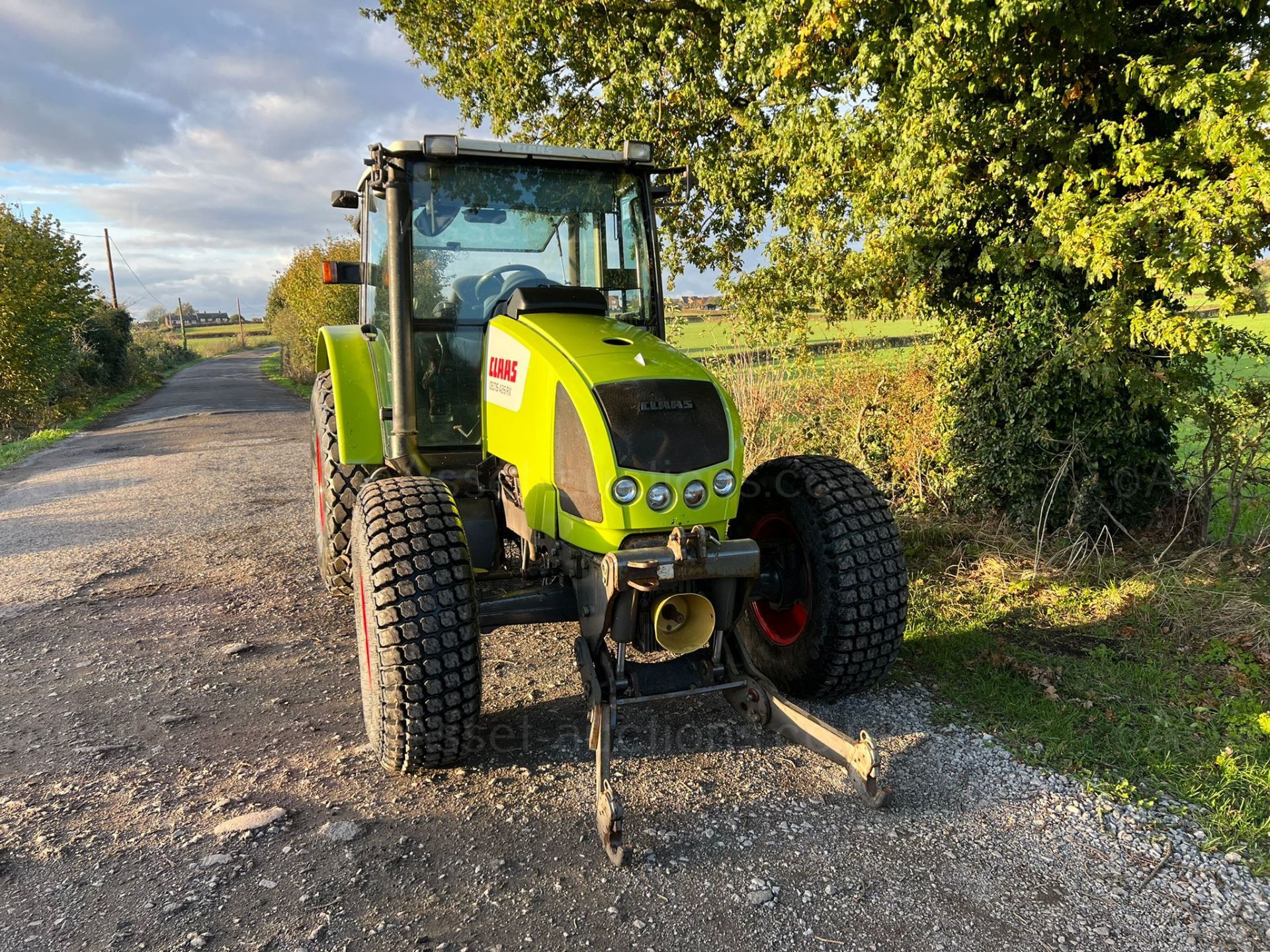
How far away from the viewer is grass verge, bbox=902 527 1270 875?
3.14 m

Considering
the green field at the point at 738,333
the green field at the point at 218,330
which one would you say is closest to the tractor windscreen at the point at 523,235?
the green field at the point at 738,333

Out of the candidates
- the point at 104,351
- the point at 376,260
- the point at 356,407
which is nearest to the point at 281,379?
the point at 104,351

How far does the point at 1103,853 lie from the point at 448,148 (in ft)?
12.0

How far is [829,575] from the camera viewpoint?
341 centimetres

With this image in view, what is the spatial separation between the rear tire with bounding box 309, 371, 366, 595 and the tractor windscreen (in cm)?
97

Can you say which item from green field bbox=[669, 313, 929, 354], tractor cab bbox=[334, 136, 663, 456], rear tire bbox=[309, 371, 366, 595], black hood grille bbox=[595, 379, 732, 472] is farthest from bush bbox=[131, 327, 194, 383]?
black hood grille bbox=[595, 379, 732, 472]

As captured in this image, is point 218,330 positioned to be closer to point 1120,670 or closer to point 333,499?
point 333,499

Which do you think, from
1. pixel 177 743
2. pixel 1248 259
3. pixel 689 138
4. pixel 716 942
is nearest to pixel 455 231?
pixel 177 743

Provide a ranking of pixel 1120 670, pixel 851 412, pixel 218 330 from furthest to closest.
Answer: pixel 218 330
pixel 851 412
pixel 1120 670

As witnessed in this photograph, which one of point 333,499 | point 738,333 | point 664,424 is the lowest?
point 333,499

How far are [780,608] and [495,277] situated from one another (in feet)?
6.71

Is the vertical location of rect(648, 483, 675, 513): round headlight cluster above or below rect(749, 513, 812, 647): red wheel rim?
above

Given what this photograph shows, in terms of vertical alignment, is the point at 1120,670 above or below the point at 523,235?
below

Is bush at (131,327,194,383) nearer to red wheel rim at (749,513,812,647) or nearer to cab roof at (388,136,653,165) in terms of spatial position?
cab roof at (388,136,653,165)
